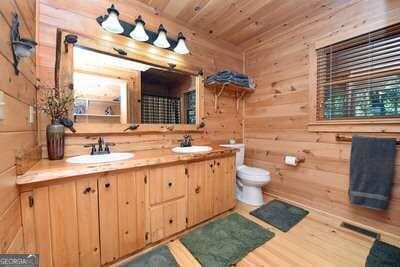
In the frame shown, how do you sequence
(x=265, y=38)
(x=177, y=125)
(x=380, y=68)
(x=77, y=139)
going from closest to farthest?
(x=77, y=139) < (x=380, y=68) < (x=177, y=125) < (x=265, y=38)

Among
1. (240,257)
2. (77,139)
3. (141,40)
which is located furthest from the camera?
(141,40)

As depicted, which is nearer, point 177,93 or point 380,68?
point 380,68

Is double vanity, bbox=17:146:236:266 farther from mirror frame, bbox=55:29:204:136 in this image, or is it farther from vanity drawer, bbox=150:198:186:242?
mirror frame, bbox=55:29:204:136

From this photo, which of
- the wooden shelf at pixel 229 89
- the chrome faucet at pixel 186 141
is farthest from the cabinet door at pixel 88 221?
the wooden shelf at pixel 229 89

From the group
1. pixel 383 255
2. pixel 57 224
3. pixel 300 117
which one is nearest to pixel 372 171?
pixel 383 255

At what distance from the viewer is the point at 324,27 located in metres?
2.10

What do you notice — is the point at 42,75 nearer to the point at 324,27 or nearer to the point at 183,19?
the point at 183,19

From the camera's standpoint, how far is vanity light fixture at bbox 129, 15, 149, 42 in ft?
5.87

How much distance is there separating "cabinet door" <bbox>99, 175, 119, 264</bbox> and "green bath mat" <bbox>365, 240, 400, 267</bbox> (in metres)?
1.89

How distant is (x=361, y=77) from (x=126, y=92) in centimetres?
238

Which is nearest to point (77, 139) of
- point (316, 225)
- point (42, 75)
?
point (42, 75)

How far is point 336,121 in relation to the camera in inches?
79.0

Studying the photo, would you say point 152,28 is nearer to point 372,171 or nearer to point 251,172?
point 251,172

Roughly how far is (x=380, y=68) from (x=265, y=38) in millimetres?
1439
